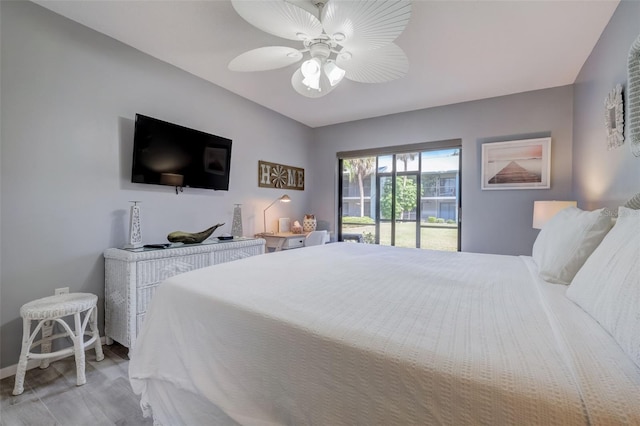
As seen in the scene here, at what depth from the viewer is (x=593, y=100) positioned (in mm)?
2438

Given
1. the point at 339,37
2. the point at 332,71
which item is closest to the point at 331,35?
the point at 339,37

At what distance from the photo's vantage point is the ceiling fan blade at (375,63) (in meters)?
1.82

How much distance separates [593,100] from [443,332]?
2968mm

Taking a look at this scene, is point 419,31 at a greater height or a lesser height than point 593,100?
greater

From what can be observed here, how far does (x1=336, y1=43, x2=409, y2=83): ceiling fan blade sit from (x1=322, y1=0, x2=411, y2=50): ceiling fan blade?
4.1 inches

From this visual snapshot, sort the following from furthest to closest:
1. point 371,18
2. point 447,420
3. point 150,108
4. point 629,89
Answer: point 150,108 < point 629,89 < point 371,18 < point 447,420

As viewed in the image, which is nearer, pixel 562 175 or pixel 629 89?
pixel 629 89

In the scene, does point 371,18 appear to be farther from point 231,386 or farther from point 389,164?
point 389,164

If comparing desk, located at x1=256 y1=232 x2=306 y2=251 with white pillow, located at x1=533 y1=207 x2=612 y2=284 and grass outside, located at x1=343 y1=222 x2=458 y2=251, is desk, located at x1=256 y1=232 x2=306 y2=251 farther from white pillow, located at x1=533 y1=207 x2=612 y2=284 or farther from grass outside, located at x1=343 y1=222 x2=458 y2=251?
white pillow, located at x1=533 y1=207 x2=612 y2=284

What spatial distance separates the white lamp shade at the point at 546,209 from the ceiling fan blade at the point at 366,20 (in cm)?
233

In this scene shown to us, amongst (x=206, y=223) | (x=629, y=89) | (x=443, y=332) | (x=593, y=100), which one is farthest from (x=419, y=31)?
(x=206, y=223)

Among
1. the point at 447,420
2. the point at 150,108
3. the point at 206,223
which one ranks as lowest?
the point at 447,420

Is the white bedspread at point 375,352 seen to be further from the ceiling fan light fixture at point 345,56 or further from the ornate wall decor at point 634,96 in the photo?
the ceiling fan light fixture at point 345,56

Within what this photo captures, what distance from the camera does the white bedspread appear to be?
0.61m
